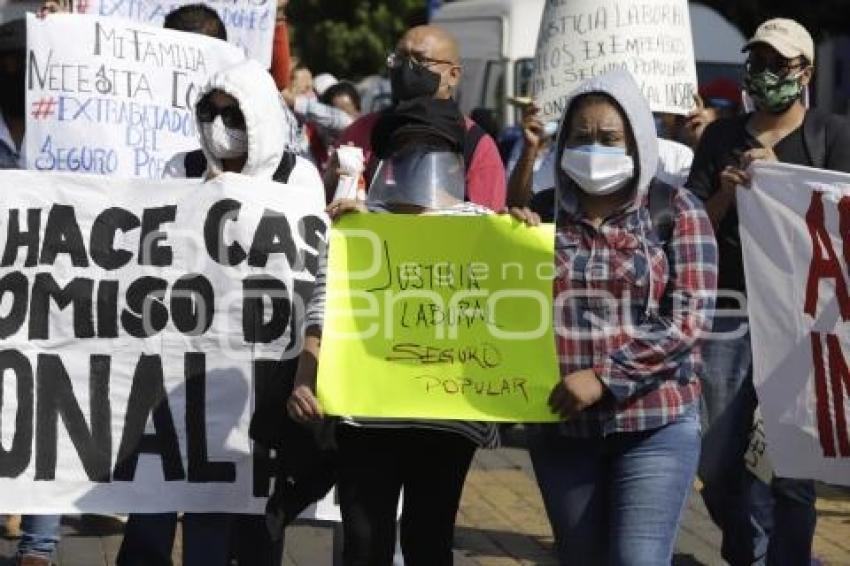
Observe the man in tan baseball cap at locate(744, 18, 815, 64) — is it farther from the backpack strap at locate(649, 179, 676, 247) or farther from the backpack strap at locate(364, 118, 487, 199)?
the backpack strap at locate(649, 179, 676, 247)

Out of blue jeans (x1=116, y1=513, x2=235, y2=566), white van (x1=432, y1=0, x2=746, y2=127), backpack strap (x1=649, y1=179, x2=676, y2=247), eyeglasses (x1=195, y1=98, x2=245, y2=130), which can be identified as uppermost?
white van (x1=432, y1=0, x2=746, y2=127)

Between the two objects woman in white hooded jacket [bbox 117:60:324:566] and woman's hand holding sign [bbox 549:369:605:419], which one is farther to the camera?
woman in white hooded jacket [bbox 117:60:324:566]

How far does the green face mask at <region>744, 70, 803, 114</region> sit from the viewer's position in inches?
281

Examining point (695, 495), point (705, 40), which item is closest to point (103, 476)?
point (695, 495)

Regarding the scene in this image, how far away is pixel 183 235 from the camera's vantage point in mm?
6609

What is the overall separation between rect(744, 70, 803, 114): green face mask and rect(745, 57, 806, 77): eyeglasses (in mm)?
19

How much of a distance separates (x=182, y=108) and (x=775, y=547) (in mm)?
2894

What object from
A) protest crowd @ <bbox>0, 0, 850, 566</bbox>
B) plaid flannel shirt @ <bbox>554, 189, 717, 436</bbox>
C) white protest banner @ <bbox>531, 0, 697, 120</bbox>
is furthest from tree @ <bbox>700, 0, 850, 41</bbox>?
plaid flannel shirt @ <bbox>554, 189, 717, 436</bbox>

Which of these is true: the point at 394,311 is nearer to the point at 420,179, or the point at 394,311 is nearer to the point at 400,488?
the point at 420,179

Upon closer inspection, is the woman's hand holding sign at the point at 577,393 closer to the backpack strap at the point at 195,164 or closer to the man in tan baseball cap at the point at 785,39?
the backpack strap at the point at 195,164

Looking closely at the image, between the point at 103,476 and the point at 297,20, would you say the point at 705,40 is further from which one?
the point at 297,20

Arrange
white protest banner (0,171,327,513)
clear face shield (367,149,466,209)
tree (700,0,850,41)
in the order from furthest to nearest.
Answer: tree (700,0,850,41) → white protest banner (0,171,327,513) → clear face shield (367,149,466,209)

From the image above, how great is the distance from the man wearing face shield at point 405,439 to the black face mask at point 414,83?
647mm

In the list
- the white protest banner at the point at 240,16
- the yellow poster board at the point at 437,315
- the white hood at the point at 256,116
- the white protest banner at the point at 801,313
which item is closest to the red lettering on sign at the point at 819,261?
the white protest banner at the point at 801,313
